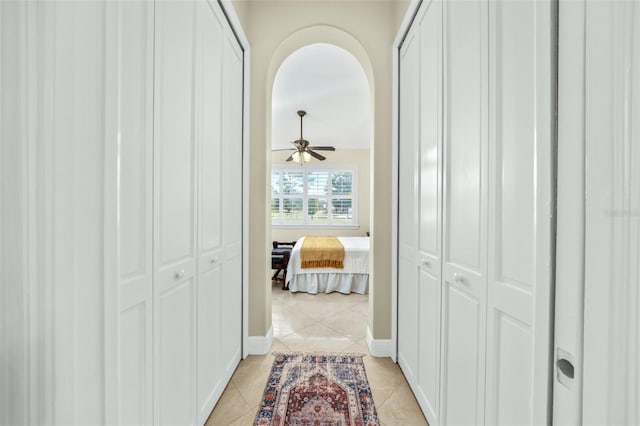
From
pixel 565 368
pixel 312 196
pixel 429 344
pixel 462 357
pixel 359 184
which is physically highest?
pixel 359 184

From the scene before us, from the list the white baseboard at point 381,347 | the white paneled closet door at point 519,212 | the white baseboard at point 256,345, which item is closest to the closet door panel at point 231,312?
the white baseboard at point 256,345

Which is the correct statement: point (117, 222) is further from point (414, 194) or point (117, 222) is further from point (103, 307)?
point (414, 194)

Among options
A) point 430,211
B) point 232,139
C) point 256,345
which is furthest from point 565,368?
point 256,345

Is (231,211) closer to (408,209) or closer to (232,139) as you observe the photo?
(232,139)

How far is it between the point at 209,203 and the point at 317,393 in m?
1.36

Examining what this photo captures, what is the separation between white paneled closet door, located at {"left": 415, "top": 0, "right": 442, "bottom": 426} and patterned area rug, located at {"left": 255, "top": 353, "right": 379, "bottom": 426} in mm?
383

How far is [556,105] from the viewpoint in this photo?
0.57 m

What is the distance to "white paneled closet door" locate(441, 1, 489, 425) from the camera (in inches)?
40.1

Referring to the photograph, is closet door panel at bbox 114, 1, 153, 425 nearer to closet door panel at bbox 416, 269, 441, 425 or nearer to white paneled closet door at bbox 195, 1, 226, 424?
white paneled closet door at bbox 195, 1, 226, 424

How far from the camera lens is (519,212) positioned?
84 centimetres

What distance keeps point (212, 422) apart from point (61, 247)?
141 cm

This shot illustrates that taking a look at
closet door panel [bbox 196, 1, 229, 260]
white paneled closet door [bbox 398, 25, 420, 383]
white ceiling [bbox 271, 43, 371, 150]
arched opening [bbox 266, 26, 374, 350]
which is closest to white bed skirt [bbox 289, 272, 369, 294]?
arched opening [bbox 266, 26, 374, 350]

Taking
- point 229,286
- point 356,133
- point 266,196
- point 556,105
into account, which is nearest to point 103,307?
point 556,105

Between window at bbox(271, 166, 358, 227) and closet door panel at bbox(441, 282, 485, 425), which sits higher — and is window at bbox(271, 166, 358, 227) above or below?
above
